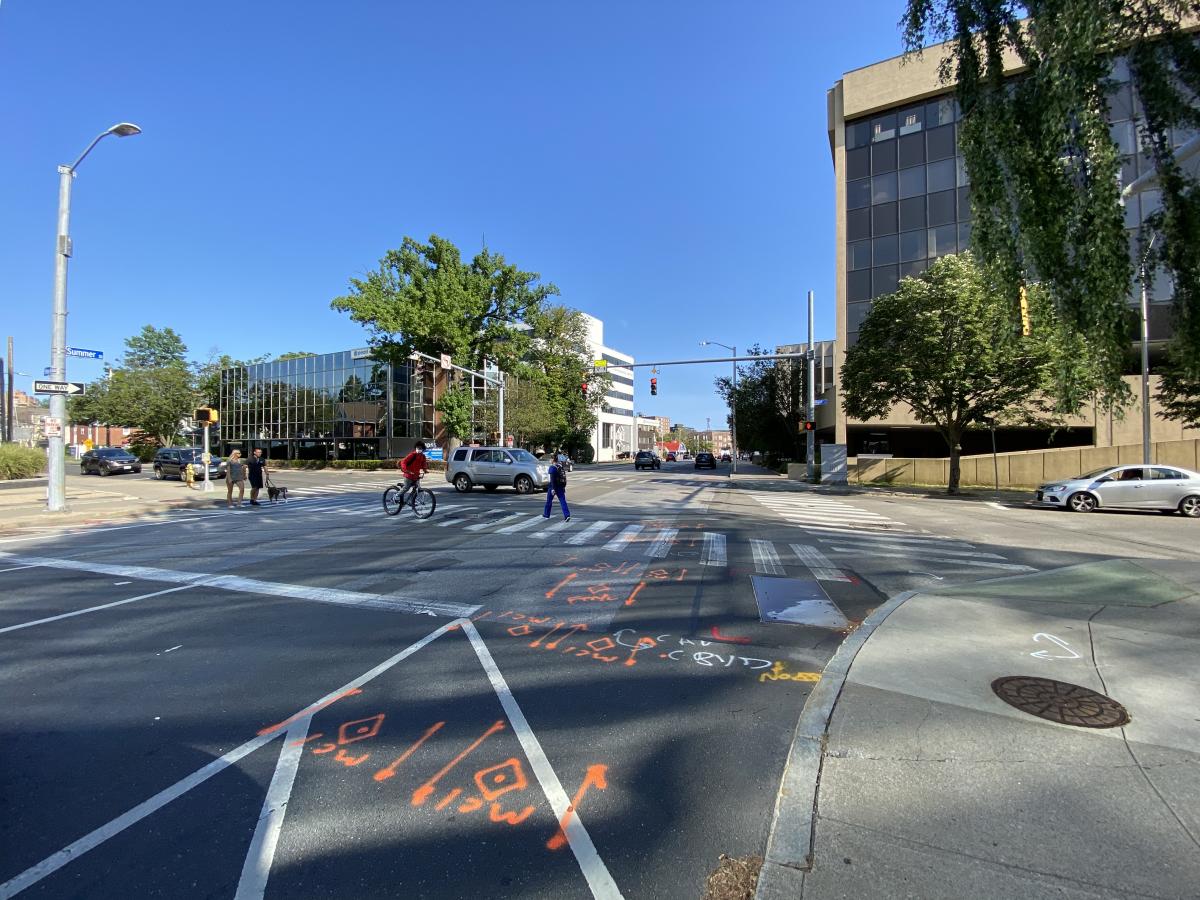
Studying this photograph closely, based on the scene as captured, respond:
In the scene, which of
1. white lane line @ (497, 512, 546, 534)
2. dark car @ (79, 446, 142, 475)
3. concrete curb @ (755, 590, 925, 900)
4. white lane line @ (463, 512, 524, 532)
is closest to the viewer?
concrete curb @ (755, 590, 925, 900)

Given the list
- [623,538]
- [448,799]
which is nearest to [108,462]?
→ [623,538]

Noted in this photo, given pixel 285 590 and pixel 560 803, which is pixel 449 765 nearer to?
pixel 560 803

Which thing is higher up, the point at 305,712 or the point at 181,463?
the point at 181,463

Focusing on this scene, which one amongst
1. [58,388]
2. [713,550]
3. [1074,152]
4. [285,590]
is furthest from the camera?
[58,388]

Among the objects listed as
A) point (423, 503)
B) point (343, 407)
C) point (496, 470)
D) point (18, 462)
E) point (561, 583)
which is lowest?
point (561, 583)

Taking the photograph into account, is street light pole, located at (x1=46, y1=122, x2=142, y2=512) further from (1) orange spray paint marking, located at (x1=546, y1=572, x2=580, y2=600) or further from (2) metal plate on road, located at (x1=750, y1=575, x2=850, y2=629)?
(2) metal plate on road, located at (x1=750, y1=575, x2=850, y2=629)

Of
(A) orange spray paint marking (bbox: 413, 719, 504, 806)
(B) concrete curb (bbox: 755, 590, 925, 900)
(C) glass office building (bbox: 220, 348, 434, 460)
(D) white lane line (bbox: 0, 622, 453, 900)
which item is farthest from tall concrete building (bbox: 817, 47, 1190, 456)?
(D) white lane line (bbox: 0, 622, 453, 900)

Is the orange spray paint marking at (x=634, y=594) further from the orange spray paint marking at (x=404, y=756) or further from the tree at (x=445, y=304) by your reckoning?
the tree at (x=445, y=304)

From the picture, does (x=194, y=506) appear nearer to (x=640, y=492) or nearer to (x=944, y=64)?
(x=640, y=492)

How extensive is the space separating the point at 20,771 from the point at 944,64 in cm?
1042

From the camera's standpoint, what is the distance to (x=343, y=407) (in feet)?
183

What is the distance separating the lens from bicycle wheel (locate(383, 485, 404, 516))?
1605 centimetres

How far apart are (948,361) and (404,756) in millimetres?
25120

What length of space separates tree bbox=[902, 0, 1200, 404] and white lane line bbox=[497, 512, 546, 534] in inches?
385
